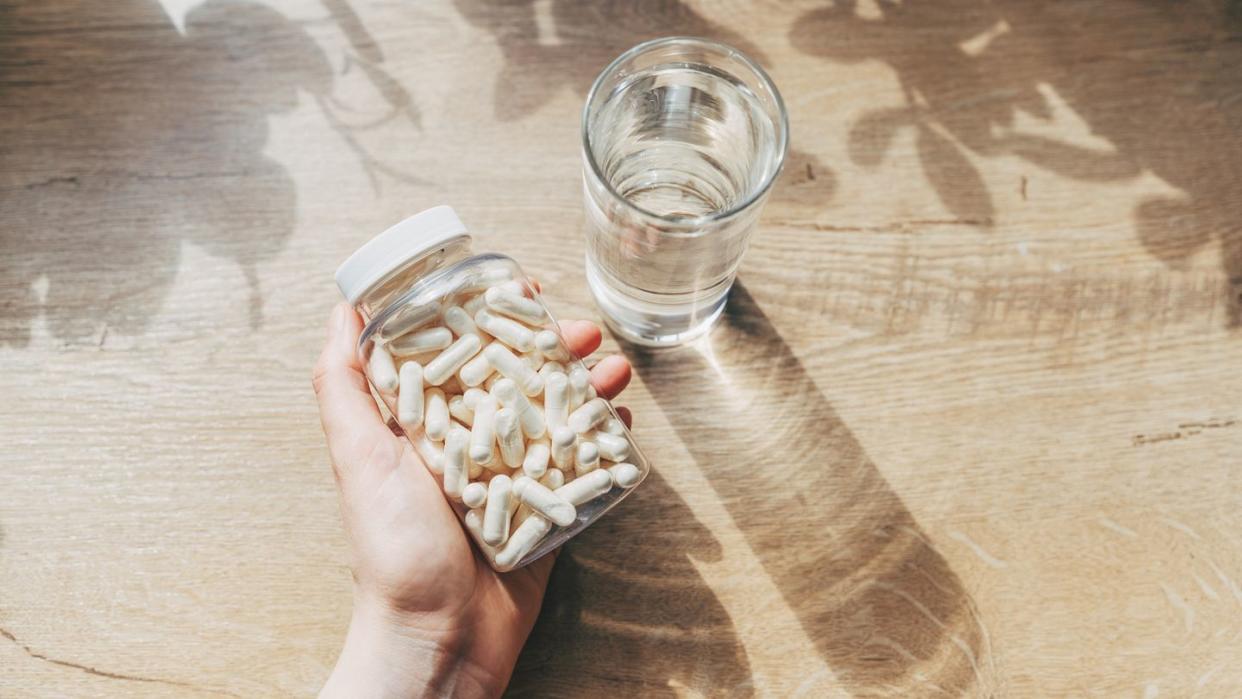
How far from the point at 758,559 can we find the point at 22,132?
2.50 ft

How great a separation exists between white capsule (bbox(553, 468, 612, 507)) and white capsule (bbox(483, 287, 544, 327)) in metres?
0.12

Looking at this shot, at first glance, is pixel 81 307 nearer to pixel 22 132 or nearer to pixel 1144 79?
pixel 22 132

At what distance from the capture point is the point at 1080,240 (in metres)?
0.75

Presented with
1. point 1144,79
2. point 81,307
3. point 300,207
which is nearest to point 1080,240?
point 1144,79

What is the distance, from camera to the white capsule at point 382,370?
58 centimetres

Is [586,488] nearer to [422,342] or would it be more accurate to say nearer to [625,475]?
[625,475]

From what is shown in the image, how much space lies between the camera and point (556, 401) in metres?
0.58

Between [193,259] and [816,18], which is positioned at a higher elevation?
[816,18]

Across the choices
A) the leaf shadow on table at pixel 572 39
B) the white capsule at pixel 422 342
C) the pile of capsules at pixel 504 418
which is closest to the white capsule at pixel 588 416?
the pile of capsules at pixel 504 418

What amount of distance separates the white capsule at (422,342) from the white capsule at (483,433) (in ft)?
0.17

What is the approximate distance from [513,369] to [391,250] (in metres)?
0.11

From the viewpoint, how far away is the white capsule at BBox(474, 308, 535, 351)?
1.91ft

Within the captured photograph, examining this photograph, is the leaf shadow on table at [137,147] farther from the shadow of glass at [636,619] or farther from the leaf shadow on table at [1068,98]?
the leaf shadow on table at [1068,98]

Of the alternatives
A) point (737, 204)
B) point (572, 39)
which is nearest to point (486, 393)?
point (737, 204)
